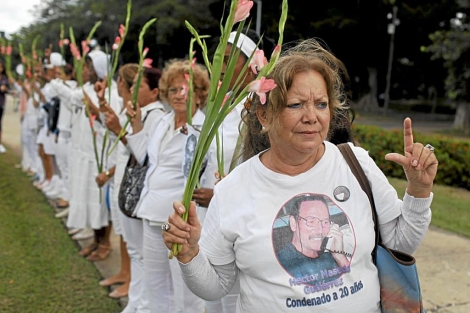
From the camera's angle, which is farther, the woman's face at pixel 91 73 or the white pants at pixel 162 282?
the woman's face at pixel 91 73

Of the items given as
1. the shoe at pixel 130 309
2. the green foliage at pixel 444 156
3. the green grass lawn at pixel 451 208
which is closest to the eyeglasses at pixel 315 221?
the shoe at pixel 130 309

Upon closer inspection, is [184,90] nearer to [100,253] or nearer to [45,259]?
[100,253]

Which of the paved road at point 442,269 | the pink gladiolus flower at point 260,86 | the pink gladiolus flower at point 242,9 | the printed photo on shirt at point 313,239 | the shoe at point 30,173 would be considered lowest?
Answer: the shoe at point 30,173

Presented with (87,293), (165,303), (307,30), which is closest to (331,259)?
(165,303)

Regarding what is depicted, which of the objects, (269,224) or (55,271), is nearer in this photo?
(269,224)

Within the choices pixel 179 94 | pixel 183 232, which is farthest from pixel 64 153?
pixel 183 232

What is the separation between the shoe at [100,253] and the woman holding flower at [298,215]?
3626mm

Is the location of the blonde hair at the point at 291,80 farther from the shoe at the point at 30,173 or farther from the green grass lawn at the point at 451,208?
the shoe at the point at 30,173

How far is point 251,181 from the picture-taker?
6.39 feet

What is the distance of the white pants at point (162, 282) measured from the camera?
337 cm

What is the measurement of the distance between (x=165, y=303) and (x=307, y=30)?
29606mm

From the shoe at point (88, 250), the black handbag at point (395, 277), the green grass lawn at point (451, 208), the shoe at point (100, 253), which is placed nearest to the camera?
the black handbag at point (395, 277)

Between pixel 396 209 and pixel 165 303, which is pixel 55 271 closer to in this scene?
pixel 165 303

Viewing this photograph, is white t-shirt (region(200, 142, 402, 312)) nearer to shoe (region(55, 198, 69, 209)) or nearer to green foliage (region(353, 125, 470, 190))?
shoe (region(55, 198, 69, 209))
